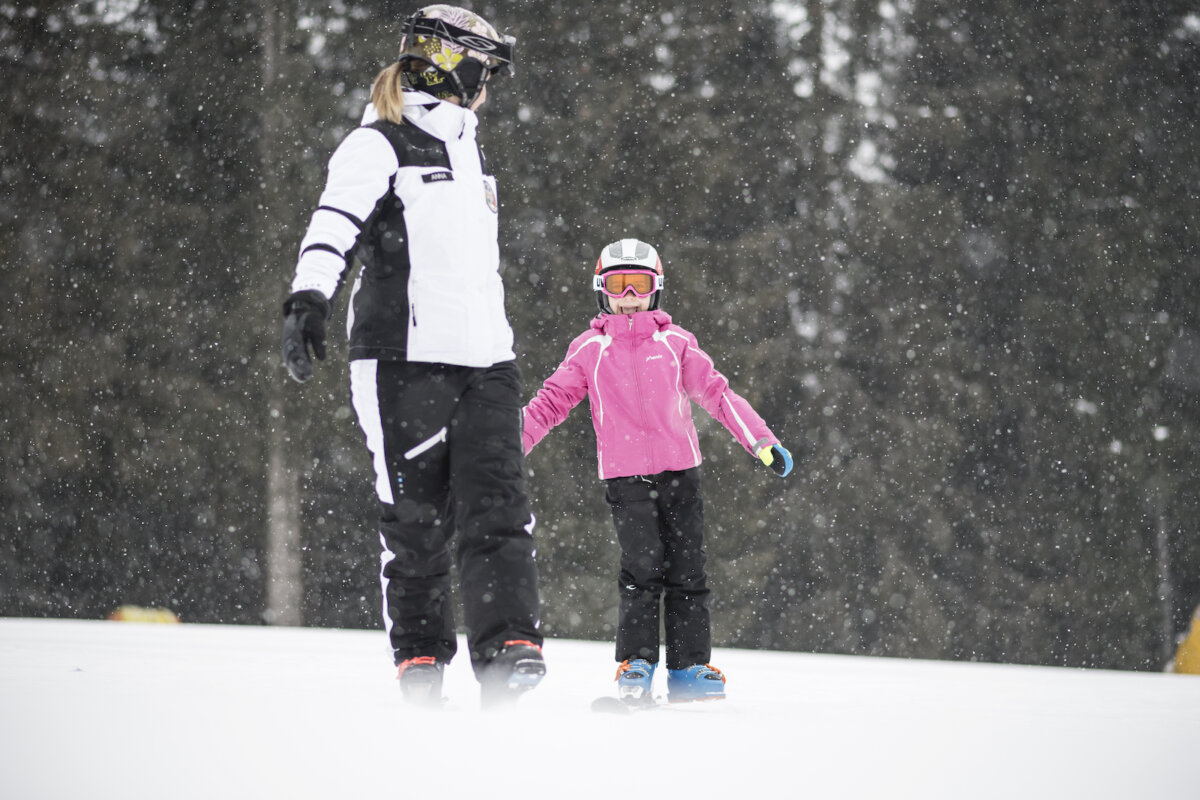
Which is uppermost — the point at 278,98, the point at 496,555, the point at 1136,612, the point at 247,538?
the point at 278,98

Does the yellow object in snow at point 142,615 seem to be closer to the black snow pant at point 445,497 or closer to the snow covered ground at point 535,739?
the snow covered ground at point 535,739

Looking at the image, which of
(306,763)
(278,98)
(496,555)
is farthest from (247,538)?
(306,763)

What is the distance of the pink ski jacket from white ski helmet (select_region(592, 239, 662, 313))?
7cm

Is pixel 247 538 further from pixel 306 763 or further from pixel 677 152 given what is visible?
pixel 306 763

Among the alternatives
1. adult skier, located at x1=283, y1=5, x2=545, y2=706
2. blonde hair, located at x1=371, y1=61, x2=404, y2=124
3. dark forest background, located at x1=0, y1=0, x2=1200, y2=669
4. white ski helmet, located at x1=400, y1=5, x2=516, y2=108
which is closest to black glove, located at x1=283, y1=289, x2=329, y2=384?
adult skier, located at x1=283, y1=5, x2=545, y2=706

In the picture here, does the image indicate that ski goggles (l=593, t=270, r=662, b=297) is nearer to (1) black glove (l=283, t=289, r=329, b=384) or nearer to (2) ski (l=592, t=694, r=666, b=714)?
(1) black glove (l=283, t=289, r=329, b=384)

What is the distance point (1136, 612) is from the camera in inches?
284

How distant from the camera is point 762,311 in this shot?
22.6 ft

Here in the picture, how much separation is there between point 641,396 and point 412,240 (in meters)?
0.97

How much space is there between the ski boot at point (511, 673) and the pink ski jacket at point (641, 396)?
37.3 inches

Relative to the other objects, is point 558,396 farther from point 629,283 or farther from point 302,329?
point 302,329

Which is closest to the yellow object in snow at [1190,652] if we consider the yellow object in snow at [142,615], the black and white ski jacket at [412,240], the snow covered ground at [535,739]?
the snow covered ground at [535,739]

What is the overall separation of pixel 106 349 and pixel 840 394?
4.82 metres

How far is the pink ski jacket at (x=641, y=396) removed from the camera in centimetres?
330
